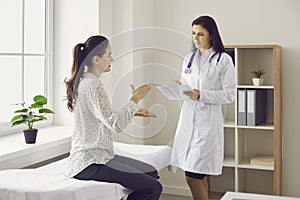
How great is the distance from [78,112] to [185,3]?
1843 mm

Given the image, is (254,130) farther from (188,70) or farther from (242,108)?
(188,70)

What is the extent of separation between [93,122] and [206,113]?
0.88 m

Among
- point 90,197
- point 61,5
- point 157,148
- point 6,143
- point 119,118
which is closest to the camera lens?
point 90,197

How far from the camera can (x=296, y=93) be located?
12.1 feet

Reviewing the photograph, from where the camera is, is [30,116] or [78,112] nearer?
[78,112]

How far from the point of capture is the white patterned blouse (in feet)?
8.09

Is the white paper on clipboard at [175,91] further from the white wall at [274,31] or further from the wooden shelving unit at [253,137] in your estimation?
the wooden shelving unit at [253,137]

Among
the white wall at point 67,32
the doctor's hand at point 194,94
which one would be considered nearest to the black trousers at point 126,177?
the doctor's hand at point 194,94

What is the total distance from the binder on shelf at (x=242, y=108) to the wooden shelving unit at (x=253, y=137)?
29mm

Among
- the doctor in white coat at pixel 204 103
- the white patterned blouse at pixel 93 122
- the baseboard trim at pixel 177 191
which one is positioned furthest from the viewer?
the baseboard trim at pixel 177 191

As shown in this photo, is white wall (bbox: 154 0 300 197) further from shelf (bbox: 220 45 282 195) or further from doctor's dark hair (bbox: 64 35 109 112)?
doctor's dark hair (bbox: 64 35 109 112)

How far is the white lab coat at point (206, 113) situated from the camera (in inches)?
121

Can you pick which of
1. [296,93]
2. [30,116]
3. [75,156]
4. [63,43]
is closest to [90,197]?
[75,156]

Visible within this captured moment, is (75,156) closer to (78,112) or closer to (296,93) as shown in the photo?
(78,112)
